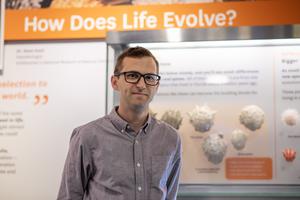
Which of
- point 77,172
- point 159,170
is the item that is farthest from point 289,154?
point 77,172

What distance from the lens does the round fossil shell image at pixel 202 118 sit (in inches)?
86.9

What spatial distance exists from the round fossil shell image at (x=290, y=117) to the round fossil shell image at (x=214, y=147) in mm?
340

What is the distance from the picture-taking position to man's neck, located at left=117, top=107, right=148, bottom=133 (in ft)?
5.67

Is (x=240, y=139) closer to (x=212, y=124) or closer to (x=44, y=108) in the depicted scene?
(x=212, y=124)

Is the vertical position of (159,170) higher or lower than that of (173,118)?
lower

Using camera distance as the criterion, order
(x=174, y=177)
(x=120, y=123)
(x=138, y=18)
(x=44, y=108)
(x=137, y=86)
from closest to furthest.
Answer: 1. (x=137, y=86)
2. (x=120, y=123)
3. (x=174, y=177)
4. (x=138, y=18)
5. (x=44, y=108)

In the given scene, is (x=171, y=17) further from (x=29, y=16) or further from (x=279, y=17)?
(x=29, y=16)

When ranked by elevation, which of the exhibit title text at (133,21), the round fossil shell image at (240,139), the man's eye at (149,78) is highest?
the exhibit title text at (133,21)

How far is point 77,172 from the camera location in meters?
1.68

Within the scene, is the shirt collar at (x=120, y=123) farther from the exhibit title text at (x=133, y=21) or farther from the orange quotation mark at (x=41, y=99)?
the orange quotation mark at (x=41, y=99)

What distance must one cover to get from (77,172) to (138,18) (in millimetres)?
1172

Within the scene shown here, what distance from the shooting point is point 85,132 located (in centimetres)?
173

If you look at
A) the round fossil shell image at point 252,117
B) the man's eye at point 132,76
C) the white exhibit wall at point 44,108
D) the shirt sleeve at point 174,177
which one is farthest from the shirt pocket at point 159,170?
the white exhibit wall at point 44,108

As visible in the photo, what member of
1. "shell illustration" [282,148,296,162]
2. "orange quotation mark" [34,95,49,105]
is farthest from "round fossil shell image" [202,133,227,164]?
"orange quotation mark" [34,95,49,105]
